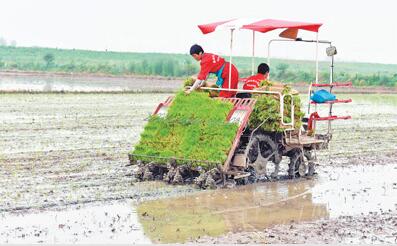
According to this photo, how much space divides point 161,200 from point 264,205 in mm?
1575

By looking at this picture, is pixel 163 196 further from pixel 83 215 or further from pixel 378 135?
pixel 378 135

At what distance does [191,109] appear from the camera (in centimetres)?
1427

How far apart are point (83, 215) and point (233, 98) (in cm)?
431

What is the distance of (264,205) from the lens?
1235 centimetres

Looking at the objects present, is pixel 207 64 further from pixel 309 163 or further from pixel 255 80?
pixel 309 163

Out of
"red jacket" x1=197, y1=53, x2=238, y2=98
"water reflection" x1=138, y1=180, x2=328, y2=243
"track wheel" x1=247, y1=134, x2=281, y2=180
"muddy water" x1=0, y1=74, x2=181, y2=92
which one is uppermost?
"red jacket" x1=197, y1=53, x2=238, y2=98

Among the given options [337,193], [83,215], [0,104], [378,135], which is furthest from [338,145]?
[0,104]

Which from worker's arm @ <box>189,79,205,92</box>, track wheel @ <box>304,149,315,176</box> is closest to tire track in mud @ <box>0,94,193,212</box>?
worker's arm @ <box>189,79,205,92</box>

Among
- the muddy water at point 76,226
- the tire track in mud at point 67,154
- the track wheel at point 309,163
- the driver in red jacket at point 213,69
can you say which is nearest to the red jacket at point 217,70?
the driver in red jacket at point 213,69

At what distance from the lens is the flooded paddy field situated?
1011 cm

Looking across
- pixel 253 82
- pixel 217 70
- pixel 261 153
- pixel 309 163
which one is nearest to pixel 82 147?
pixel 217 70

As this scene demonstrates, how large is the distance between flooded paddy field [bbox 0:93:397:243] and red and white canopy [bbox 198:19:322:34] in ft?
9.18

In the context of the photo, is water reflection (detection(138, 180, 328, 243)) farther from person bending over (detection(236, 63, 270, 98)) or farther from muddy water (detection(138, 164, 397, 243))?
person bending over (detection(236, 63, 270, 98))

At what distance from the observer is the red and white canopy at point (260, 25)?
46.9ft
